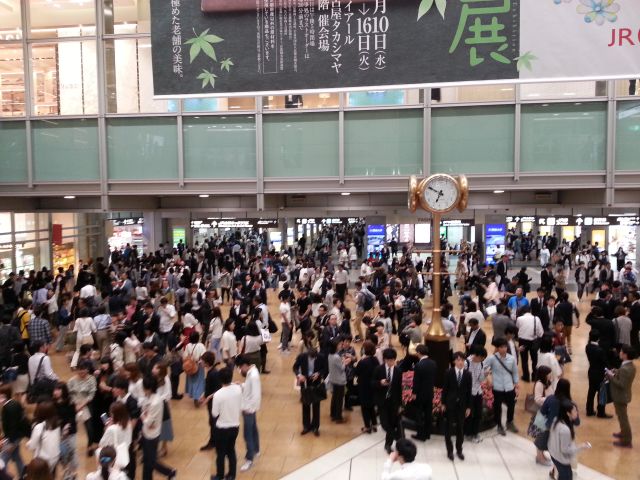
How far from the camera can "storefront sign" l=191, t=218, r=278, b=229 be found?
2603 cm

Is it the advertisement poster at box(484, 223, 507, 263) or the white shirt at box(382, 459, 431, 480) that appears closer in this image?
the white shirt at box(382, 459, 431, 480)

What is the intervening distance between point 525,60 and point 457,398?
4371 millimetres

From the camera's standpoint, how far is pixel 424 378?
→ 768 centimetres

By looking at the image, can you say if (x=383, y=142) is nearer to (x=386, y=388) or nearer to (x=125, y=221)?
(x=386, y=388)

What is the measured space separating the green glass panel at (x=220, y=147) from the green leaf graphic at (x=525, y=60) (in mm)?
6895

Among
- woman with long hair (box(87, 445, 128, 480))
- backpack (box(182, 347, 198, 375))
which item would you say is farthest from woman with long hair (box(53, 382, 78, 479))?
backpack (box(182, 347, 198, 375))

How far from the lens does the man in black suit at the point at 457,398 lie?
24.5 ft

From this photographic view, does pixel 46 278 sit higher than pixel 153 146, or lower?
lower

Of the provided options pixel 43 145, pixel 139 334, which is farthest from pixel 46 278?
pixel 139 334

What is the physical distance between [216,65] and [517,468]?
6.62 m

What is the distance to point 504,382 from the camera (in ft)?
27.4

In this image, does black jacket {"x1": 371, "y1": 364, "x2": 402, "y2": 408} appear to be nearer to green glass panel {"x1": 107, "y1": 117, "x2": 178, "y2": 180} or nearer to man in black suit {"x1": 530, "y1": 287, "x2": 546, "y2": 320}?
man in black suit {"x1": 530, "y1": 287, "x2": 546, "y2": 320}

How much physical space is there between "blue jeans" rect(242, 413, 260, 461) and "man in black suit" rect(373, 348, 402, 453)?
1719mm

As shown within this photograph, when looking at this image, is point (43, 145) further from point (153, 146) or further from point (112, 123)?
point (153, 146)
